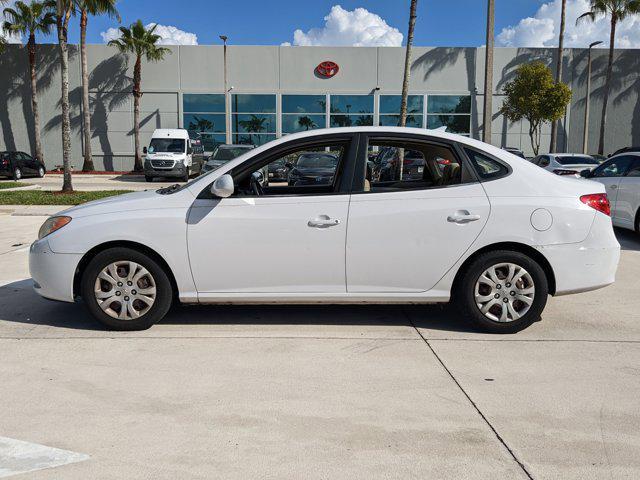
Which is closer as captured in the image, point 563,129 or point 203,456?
point 203,456

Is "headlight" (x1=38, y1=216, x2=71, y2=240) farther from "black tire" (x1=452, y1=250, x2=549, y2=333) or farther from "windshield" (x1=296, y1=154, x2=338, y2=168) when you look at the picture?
"black tire" (x1=452, y1=250, x2=549, y2=333)

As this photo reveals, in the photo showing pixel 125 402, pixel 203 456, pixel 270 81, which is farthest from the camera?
pixel 270 81

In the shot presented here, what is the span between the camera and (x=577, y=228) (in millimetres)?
5152

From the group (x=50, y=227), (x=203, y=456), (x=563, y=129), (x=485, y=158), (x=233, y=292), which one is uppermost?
(x=563, y=129)

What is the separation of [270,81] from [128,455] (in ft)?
115

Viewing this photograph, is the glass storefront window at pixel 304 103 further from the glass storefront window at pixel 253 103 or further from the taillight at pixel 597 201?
the taillight at pixel 597 201

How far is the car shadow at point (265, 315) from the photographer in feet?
18.3

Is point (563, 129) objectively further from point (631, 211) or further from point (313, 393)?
point (313, 393)

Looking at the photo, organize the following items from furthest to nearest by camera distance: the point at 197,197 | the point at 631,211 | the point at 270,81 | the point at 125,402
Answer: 1. the point at 270,81
2. the point at 631,211
3. the point at 197,197
4. the point at 125,402

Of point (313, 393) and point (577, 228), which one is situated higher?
point (577, 228)

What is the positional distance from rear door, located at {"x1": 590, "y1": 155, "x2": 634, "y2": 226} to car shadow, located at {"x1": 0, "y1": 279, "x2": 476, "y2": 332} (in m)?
6.10

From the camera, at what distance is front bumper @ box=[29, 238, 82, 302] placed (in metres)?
5.18

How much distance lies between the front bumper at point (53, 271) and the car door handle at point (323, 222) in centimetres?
197

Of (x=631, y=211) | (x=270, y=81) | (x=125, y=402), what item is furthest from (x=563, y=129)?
(x=125, y=402)
